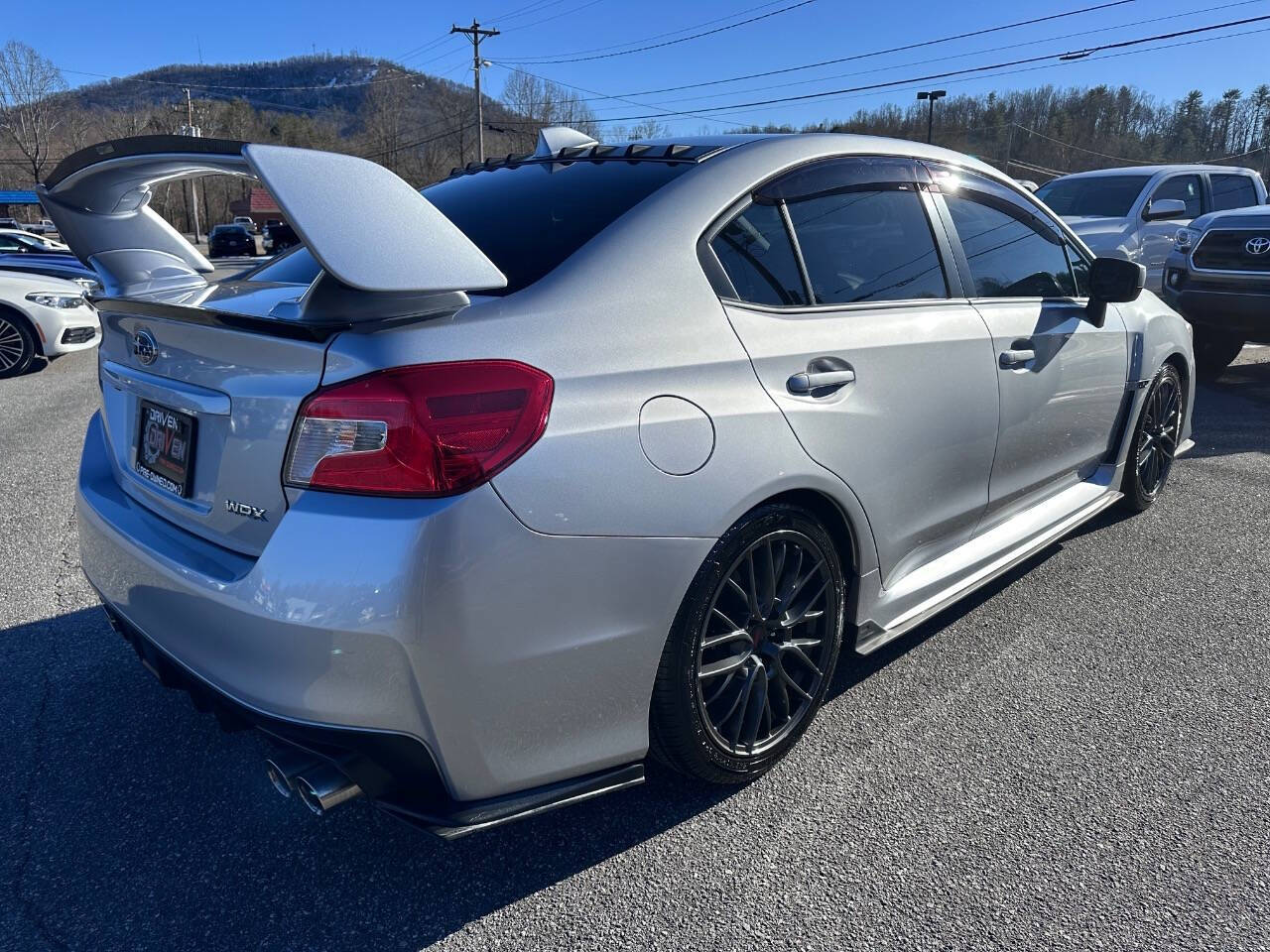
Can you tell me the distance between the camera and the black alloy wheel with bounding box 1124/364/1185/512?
4.22m

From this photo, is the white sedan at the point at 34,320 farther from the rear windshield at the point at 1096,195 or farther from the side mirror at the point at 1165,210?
the side mirror at the point at 1165,210

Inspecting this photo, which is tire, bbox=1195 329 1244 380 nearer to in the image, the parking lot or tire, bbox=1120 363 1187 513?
tire, bbox=1120 363 1187 513

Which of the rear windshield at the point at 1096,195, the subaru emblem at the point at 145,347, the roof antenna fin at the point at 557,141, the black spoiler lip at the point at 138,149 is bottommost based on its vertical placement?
the subaru emblem at the point at 145,347

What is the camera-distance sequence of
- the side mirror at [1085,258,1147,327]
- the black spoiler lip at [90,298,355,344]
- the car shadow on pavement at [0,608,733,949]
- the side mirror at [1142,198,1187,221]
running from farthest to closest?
the side mirror at [1142,198,1187,221], the side mirror at [1085,258,1147,327], the car shadow on pavement at [0,608,733,949], the black spoiler lip at [90,298,355,344]

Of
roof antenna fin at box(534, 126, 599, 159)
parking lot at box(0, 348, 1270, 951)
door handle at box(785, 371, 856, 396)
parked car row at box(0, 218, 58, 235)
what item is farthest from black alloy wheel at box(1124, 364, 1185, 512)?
parked car row at box(0, 218, 58, 235)

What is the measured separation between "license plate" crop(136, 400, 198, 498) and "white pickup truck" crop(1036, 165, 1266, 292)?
30.6 feet

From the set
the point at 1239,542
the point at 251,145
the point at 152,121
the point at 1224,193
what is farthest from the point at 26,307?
the point at 152,121

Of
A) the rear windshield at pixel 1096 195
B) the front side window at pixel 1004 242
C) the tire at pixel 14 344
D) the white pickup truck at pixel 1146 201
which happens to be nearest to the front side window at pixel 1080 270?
the front side window at pixel 1004 242

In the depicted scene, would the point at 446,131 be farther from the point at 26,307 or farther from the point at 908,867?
the point at 908,867

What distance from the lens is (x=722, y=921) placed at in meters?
1.96

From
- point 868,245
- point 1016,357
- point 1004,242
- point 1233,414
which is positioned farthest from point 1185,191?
point 868,245

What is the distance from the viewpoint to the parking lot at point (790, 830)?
194 cm

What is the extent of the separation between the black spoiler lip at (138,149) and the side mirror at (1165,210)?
971 centimetres

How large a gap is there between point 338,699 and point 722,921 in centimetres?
97
